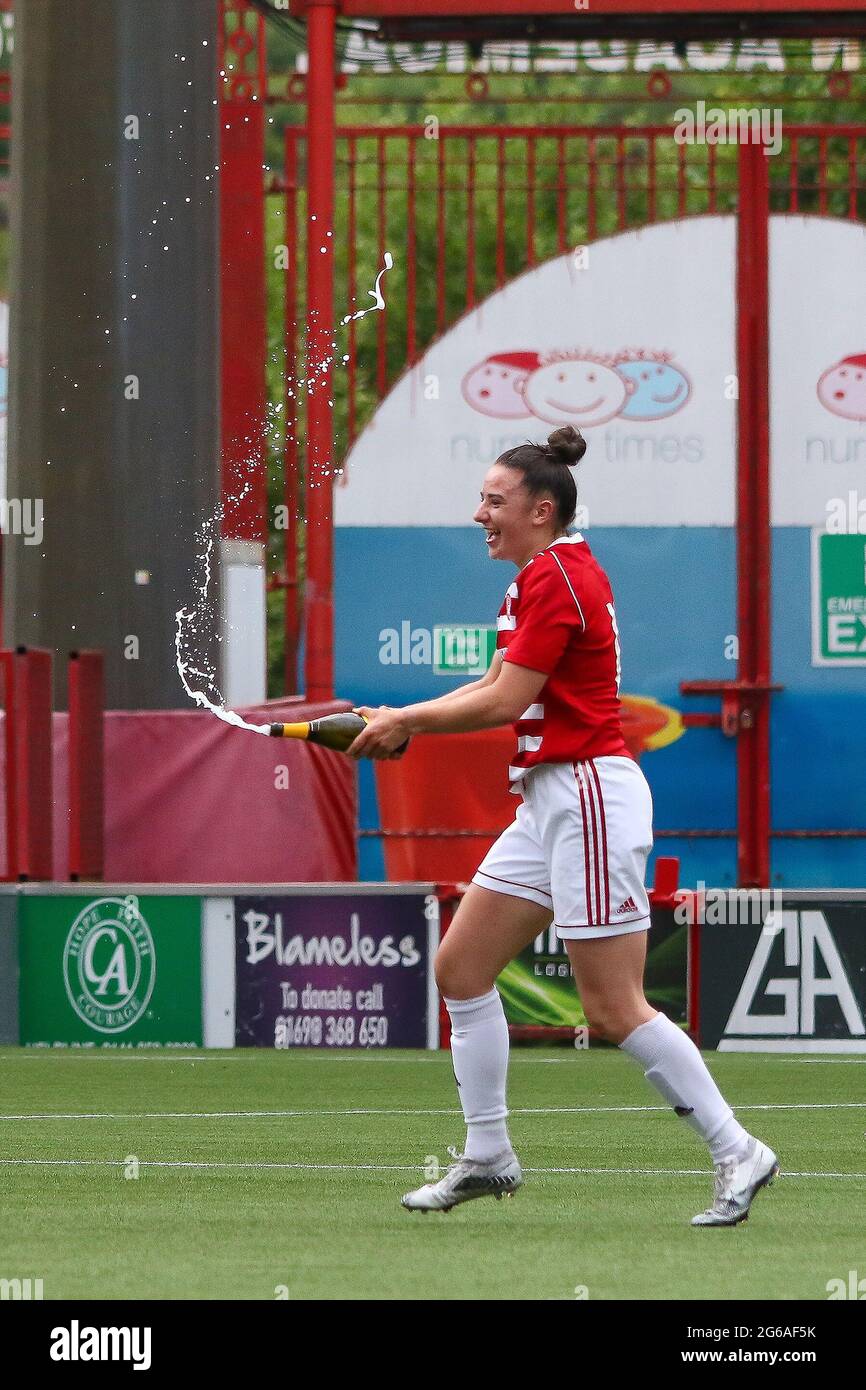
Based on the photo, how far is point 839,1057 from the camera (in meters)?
11.2

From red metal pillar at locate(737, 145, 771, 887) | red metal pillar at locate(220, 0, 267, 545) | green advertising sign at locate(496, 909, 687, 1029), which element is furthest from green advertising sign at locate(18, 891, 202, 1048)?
red metal pillar at locate(737, 145, 771, 887)

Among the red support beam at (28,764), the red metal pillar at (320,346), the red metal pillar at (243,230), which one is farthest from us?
the red metal pillar at (243,230)

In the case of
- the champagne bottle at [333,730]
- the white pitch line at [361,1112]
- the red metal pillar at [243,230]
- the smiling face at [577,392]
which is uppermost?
the red metal pillar at [243,230]

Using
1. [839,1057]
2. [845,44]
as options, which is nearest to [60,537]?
[839,1057]

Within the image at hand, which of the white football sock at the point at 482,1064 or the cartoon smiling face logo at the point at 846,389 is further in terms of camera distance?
the cartoon smiling face logo at the point at 846,389

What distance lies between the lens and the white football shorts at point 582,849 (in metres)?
6.26

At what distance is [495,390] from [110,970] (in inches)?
190

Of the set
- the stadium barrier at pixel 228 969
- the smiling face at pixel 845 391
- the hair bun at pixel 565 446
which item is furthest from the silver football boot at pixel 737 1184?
the smiling face at pixel 845 391

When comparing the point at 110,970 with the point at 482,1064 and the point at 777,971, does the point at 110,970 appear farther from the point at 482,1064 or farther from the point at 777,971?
the point at 482,1064

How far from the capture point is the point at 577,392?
15047mm

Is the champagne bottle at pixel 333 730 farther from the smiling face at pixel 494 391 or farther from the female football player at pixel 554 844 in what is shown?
the smiling face at pixel 494 391

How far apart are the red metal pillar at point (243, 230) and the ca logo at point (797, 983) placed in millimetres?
4672

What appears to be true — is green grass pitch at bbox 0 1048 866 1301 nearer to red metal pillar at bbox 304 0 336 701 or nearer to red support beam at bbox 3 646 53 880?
red support beam at bbox 3 646 53 880
